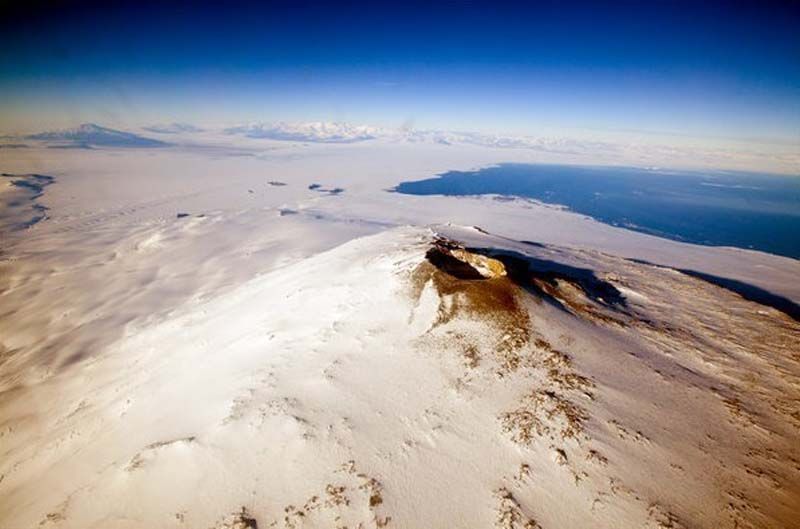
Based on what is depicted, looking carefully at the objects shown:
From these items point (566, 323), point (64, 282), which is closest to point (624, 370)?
point (566, 323)

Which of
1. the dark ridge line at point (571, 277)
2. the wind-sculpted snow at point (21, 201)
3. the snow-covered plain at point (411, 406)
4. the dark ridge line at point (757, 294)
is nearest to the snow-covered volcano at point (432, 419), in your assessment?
the snow-covered plain at point (411, 406)

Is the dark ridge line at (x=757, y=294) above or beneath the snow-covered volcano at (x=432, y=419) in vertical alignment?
beneath

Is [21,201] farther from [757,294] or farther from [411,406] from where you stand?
[757,294]

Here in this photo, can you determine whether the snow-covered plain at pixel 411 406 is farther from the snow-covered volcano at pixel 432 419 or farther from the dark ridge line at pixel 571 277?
the dark ridge line at pixel 571 277

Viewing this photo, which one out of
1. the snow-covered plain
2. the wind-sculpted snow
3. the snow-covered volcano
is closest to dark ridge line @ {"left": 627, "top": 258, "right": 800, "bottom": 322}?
the snow-covered plain

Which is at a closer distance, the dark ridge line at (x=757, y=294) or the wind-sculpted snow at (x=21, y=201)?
the dark ridge line at (x=757, y=294)
